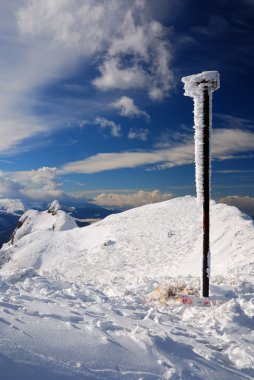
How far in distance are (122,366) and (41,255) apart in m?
38.7

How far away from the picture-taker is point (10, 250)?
51250 millimetres

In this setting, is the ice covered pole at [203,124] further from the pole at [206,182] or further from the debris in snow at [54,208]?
the debris in snow at [54,208]

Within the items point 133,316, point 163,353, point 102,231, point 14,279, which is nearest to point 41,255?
point 102,231

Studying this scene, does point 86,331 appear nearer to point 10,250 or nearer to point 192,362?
point 192,362

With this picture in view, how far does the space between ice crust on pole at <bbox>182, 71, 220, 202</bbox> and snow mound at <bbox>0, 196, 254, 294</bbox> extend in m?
9.40

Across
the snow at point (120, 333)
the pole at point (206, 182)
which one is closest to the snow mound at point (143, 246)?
the pole at point (206, 182)

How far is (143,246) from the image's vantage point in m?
37.1

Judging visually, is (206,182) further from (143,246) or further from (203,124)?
(143,246)

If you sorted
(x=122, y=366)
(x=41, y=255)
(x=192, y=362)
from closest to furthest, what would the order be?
(x=122, y=366), (x=192, y=362), (x=41, y=255)

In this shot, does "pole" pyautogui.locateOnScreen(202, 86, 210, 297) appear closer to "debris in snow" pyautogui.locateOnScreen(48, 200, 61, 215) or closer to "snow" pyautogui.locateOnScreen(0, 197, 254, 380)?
"snow" pyautogui.locateOnScreen(0, 197, 254, 380)

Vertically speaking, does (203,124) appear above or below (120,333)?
above

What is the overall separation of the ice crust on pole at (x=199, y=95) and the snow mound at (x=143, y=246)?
370 inches

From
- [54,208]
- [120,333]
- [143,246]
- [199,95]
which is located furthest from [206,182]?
[54,208]

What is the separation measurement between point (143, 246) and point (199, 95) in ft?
88.7
